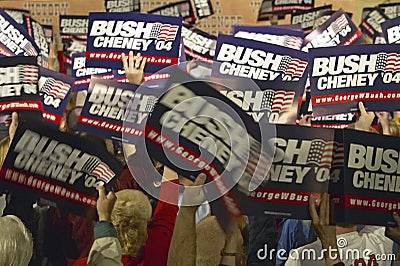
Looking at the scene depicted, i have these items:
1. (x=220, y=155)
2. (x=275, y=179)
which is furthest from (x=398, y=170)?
(x=220, y=155)

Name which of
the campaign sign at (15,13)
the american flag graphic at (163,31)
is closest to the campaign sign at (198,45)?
the american flag graphic at (163,31)

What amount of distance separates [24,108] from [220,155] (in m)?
0.73

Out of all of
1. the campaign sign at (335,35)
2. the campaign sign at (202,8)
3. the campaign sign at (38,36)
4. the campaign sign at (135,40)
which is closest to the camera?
the campaign sign at (135,40)

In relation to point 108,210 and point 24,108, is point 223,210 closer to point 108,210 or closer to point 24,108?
point 108,210

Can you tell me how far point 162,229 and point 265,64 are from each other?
76 centimetres

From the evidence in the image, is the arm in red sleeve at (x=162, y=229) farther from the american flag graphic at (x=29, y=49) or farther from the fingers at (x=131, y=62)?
the american flag graphic at (x=29, y=49)

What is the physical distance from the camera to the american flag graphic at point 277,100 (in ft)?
9.00

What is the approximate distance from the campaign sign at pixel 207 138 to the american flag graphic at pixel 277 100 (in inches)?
4.6

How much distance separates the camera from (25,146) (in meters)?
2.50

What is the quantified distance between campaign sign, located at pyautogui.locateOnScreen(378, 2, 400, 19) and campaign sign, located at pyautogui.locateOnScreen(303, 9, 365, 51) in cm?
130

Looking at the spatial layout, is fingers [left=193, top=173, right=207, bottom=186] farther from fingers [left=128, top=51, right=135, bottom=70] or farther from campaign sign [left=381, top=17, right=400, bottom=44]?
campaign sign [left=381, top=17, right=400, bottom=44]

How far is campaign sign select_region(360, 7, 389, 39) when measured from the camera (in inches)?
169

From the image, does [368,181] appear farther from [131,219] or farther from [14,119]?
[14,119]

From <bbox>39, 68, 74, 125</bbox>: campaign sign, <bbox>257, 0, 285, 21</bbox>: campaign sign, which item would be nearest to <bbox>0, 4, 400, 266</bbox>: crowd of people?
<bbox>39, 68, 74, 125</bbox>: campaign sign
